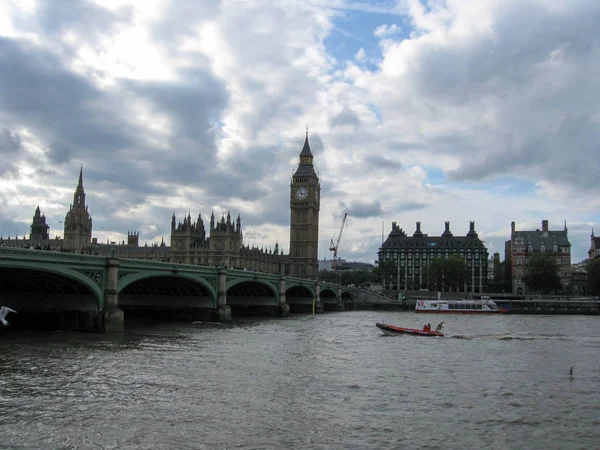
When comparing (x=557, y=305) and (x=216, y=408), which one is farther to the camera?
(x=557, y=305)

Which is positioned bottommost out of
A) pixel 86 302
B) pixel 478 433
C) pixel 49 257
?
pixel 478 433

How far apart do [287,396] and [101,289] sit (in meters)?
27.1

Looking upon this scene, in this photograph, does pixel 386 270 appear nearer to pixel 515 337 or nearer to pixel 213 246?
pixel 213 246

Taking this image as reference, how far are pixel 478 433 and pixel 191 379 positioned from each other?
1427 cm

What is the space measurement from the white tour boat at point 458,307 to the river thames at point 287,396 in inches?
2866

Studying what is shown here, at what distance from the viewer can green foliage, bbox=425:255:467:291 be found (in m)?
164

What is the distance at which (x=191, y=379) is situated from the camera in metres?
29.3

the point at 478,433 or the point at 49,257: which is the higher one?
the point at 49,257

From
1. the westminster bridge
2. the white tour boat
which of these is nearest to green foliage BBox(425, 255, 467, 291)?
the white tour boat

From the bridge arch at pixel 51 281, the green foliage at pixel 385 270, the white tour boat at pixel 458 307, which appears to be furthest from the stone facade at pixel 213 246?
the bridge arch at pixel 51 281

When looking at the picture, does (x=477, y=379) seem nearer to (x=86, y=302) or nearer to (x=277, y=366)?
(x=277, y=366)

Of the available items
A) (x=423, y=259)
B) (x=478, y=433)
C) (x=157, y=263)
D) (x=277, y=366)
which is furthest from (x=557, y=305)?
(x=478, y=433)

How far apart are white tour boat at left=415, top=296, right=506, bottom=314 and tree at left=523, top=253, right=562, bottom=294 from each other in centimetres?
3147

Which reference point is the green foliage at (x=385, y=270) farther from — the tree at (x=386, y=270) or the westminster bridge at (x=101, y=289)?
the westminster bridge at (x=101, y=289)
